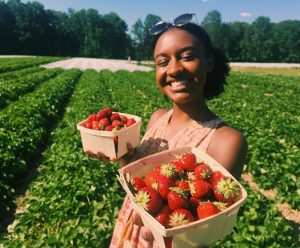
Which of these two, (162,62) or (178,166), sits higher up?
(162,62)

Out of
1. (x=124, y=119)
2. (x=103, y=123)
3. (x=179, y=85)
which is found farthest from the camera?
(x=124, y=119)

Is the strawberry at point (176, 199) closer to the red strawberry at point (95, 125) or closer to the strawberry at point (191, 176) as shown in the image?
the strawberry at point (191, 176)

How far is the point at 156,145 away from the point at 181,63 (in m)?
0.53

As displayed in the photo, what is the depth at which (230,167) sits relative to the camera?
183 cm

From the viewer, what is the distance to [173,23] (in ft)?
6.65

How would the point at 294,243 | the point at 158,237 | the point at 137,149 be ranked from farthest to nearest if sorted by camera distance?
the point at 294,243
the point at 137,149
the point at 158,237

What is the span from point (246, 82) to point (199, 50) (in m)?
28.3

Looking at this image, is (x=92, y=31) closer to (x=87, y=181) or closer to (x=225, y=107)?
(x=225, y=107)

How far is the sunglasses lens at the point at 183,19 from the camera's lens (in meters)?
2.00

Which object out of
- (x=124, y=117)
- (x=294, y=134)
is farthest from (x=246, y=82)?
(x=124, y=117)

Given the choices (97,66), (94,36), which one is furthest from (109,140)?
(94,36)

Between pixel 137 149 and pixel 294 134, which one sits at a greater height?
pixel 137 149

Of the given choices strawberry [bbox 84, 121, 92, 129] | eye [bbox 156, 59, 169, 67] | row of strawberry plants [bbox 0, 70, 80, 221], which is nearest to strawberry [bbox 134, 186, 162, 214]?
eye [bbox 156, 59, 169, 67]

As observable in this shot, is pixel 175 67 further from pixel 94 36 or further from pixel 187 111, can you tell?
pixel 94 36
